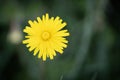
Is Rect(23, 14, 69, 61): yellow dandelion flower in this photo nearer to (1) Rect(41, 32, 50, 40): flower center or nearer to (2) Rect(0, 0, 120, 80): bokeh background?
(1) Rect(41, 32, 50, 40): flower center

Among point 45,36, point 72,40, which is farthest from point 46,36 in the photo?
point 72,40

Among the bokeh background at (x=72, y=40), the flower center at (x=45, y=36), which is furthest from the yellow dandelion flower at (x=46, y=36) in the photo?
the bokeh background at (x=72, y=40)

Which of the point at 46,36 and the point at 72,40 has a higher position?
the point at 72,40

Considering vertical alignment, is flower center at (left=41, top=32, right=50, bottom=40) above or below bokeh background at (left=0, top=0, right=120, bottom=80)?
below

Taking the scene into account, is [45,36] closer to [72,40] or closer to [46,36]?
[46,36]

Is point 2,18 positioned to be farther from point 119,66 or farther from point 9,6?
point 119,66

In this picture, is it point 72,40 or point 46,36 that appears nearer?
point 46,36

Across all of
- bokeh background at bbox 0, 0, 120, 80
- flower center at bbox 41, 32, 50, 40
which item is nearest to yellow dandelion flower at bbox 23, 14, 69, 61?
flower center at bbox 41, 32, 50, 40

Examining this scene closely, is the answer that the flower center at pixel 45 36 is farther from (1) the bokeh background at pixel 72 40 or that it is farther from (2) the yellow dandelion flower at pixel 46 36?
(1) the bokeh background at pixel 72 40

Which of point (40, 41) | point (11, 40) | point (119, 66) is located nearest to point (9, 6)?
point (11, 40)
